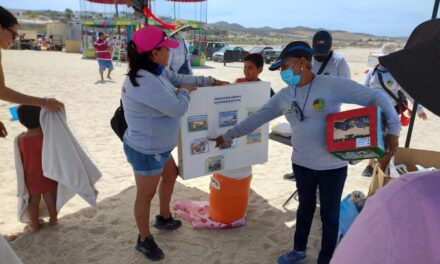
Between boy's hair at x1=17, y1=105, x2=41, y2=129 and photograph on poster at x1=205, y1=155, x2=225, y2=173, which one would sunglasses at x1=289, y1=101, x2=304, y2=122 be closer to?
photograph on poster at x1=205, y1=155, x2=225, y2=173

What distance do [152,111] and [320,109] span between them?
1.21 meters

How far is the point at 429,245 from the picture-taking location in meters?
0.59

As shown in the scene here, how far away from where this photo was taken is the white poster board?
9.31ft

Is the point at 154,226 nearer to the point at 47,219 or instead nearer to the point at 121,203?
the point at 121,203

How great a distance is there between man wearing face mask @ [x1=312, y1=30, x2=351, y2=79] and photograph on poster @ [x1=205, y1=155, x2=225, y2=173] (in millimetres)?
1652

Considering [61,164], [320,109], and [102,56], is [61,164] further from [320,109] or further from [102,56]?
[102,56]

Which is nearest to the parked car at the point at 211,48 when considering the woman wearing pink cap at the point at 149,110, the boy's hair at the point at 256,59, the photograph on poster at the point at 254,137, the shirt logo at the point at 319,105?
the boy's hair at the point at 256,59

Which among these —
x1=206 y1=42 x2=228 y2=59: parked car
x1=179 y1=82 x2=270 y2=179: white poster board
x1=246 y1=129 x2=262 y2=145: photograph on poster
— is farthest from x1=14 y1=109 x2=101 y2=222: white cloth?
x1=206 y1=42 x2=228 y2=59: parked car

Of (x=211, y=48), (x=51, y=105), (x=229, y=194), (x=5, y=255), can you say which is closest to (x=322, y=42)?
(x=229, y=194)

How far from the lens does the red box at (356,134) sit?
2.05 metres

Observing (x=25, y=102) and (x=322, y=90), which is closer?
(x=322, y=90)

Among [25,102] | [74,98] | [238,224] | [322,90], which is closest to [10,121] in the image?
[74,98]

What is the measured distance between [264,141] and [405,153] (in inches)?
65.3

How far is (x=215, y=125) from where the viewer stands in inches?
117
